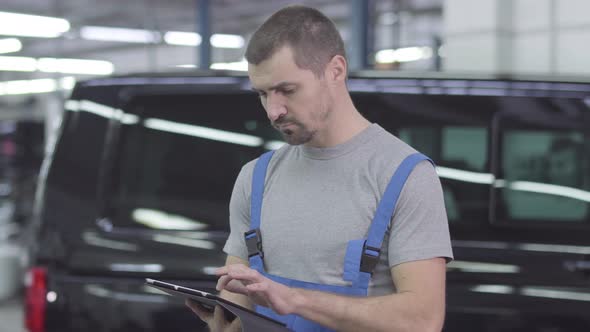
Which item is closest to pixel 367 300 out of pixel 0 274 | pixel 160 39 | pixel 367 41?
pixel 367 41

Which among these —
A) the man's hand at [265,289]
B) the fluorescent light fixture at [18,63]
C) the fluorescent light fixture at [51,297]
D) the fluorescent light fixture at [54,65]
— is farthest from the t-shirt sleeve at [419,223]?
the fluorescent light fixture at [18,63]

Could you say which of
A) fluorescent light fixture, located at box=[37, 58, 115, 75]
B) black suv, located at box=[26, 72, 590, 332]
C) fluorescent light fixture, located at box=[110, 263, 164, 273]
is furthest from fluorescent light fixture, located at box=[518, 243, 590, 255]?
fluorescent light fixture, located at box=[37, 58, 115, 75]

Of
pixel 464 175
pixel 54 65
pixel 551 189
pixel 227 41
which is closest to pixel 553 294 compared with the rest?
pixel 551 189

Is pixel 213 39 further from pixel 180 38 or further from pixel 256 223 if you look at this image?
pixel 256 223

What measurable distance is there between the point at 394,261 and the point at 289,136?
297mm

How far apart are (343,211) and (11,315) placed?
19.0ft

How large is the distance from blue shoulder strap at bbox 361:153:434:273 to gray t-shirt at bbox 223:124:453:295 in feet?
0.04

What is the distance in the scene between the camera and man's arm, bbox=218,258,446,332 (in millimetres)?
1261

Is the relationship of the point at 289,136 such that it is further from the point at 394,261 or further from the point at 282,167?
the point at 394,261

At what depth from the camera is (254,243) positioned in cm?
149

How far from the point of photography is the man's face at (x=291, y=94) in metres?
1.39

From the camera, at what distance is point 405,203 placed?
135 cm

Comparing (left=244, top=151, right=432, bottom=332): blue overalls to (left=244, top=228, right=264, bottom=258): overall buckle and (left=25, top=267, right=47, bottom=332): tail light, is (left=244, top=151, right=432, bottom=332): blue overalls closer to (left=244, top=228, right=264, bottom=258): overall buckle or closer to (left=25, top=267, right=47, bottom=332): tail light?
(left=244, top=228, right=264, bottom=258): overall buckle

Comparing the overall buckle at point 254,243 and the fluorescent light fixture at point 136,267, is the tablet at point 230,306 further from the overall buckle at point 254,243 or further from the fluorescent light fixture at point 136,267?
the fluorescent light fixture at point 136,267
